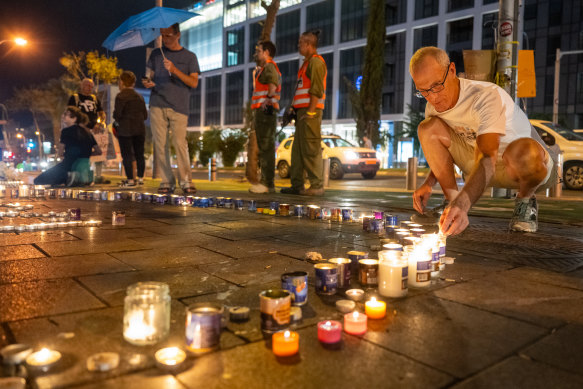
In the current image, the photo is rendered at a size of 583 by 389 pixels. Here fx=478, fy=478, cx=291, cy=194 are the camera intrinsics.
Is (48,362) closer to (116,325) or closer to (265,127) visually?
(116,325)

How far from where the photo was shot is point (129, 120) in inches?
335

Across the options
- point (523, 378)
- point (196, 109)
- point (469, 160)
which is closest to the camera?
point (523, 378)

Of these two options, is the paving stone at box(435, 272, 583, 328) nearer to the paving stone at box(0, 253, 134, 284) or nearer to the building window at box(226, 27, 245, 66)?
the paving stone at box(0, 253, 134, 284)

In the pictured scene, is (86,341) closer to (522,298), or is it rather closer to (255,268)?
(255,268)

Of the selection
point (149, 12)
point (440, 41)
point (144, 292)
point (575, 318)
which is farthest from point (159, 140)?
point (440, 41)

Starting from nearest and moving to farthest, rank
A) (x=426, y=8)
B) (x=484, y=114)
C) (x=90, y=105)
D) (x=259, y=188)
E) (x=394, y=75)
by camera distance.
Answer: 1. (x=484, y=114)
2. (x=259, y=188)
3. (x=90, y=105)
4. (x=426, y=8)
5. (x=394, y=75)

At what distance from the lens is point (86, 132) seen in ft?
28.3

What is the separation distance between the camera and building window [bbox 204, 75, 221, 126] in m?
66.1

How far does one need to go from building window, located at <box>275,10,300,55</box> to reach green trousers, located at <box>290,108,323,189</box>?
49864 millimetres

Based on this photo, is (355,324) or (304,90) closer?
(355,324)

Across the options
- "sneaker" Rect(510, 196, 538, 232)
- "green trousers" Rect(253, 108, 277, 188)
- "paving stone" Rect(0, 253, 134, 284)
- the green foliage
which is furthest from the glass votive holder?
the green foliage

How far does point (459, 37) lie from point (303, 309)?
154 feet

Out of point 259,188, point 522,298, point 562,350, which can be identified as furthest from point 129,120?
point 562,350

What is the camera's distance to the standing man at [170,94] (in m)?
6.89
